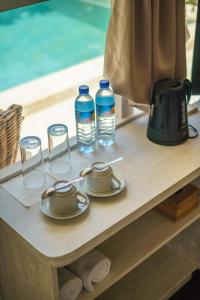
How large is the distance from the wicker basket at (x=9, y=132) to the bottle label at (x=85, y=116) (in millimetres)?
368

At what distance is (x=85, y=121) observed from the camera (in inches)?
62.9

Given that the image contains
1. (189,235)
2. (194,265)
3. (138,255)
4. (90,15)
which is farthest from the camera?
(90,15)

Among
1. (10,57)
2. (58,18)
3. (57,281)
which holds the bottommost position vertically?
(10,57)

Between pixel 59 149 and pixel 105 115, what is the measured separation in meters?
0.19

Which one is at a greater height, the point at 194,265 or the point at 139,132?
the point at 139,132

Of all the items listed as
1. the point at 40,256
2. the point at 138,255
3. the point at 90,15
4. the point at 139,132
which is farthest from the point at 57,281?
the point at 90,15

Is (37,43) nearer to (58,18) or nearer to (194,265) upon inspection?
(58,18)

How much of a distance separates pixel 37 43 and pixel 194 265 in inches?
181

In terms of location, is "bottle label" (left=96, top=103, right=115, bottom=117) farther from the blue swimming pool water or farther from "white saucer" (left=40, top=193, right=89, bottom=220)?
the blue swimming pool water

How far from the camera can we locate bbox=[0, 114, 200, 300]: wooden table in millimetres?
1286

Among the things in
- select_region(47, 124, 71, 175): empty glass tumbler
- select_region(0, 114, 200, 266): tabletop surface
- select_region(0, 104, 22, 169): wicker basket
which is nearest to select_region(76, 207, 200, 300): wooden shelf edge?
select_region(0, 114, 200, 266): tabletop surface

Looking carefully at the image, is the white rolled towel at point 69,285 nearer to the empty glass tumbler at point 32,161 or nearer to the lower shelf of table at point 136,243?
the lower shelf of table at point 136,243

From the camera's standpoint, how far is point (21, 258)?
4.65 ft

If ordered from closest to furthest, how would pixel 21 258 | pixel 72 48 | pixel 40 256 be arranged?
1. pixel 40 256
2. pixel 21 258
3. pixel 72 48
